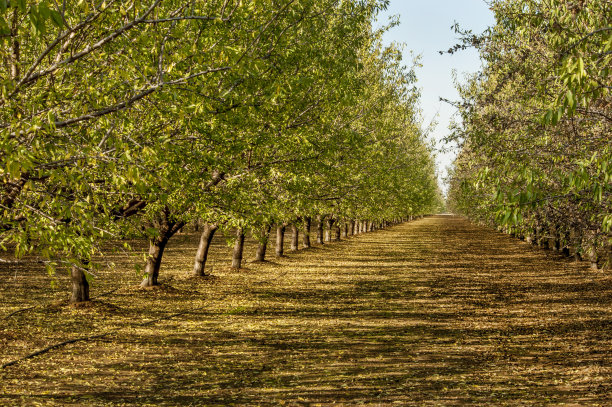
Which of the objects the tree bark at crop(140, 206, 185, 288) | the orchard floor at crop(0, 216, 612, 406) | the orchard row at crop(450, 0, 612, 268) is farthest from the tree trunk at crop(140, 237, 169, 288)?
the orchard row at crop(450, 0, 612, 268)

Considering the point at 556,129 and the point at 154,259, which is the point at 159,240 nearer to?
the point at 154,259

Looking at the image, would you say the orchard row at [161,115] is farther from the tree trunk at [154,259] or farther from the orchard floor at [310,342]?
the orchard floor at [310,342]

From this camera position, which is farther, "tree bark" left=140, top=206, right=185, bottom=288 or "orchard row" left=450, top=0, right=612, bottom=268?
"tree bark" left=140, top=206, right=185, bottom=288

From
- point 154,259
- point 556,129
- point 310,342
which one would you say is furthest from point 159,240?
point 556,129

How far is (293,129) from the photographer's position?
17.2 m

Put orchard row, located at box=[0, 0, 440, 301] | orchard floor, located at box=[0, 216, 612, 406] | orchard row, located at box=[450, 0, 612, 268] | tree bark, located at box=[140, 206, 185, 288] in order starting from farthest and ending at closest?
tree bark, located at box=[140, 206, 185, 288]
orchard floor, located at box=[0, 216, 612, 406]
orchard row, located at box=[450, 0, 612, 268]
orchard row, located at box=[0, 0, 440, 301]

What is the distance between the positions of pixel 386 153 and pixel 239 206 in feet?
68.7

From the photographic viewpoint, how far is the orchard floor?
10453 millimetres

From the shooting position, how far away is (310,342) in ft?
47.9

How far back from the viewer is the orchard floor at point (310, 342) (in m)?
10.5

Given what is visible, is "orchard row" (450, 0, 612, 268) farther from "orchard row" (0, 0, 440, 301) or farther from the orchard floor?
"orchard row" (0, 0, 440, 301)

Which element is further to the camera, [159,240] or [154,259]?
[154,259]

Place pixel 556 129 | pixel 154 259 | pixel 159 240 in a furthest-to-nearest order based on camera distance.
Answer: pixel 154 259 → pixel 159 240 → pixel 556 129

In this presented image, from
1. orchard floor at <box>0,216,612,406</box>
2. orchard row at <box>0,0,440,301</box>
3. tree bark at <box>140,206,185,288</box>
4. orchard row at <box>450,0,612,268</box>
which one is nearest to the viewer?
orchard row at <box>0,0,440,301</box>
